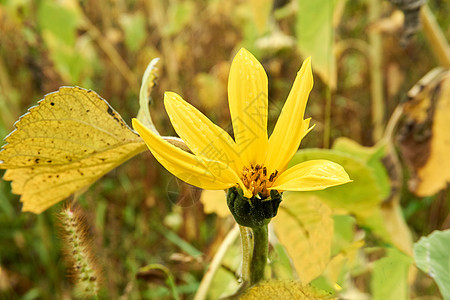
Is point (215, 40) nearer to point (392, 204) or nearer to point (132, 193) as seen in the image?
point (132, 193)

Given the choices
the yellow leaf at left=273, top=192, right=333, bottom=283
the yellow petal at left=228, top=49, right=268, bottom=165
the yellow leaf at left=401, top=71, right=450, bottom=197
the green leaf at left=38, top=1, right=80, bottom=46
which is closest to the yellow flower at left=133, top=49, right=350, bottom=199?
the yellow petal at left=228, top=49, right=268, bottom=165

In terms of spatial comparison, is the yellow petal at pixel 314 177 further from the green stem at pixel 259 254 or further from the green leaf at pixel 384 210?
the green leaf at pixel 384 210

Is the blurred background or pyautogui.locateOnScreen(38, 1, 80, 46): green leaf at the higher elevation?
pyautogui.locateOnScreen(38, 1, 80, 46): green leaf

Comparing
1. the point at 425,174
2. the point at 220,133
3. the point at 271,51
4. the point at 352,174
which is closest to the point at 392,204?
the point at 425,174

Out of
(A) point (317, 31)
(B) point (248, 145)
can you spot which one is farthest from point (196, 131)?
(A) point (317, 31)

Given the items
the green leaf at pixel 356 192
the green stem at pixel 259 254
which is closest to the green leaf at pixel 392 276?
the green leaf at pixel 356 192

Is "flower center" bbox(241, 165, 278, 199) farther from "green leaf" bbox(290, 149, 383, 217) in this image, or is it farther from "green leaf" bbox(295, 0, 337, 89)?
"green leaf" bbox(295, 0, 337, 89)

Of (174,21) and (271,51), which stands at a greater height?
(174,21)
